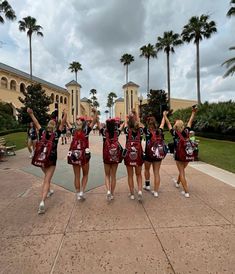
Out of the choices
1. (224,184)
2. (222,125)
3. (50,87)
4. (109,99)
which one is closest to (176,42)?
(222,125)

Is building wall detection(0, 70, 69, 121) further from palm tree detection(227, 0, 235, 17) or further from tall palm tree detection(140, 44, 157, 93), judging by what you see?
palm tree detection(227, 0, 235, 17)

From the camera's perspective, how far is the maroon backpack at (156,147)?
4973 millimetres

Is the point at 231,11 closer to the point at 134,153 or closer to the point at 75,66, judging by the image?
the point at 134,153

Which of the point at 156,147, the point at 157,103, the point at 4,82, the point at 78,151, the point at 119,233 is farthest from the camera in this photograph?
the point at 4,82

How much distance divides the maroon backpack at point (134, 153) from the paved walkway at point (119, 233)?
835 mm

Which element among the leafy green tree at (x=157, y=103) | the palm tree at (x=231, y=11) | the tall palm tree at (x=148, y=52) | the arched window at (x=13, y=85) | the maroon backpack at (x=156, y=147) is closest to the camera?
the maroon backpack at (x=156, y=147)

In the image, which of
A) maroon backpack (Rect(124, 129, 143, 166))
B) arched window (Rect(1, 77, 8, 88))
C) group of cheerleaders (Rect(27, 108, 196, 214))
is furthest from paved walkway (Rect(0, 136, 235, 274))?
arched window (Rect(1, 77, 8, 88))

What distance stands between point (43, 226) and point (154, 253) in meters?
1.81

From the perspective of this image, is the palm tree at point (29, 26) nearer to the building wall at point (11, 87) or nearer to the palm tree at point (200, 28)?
the building wall at point (11, 87)

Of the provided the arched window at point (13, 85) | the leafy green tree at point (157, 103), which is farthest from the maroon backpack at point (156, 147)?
the arched window at point (13, 85)

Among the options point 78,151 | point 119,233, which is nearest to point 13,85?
point 78,151

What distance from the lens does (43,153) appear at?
4.41m

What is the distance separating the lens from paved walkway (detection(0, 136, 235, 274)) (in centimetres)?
272

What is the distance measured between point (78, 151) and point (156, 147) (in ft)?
5.35
